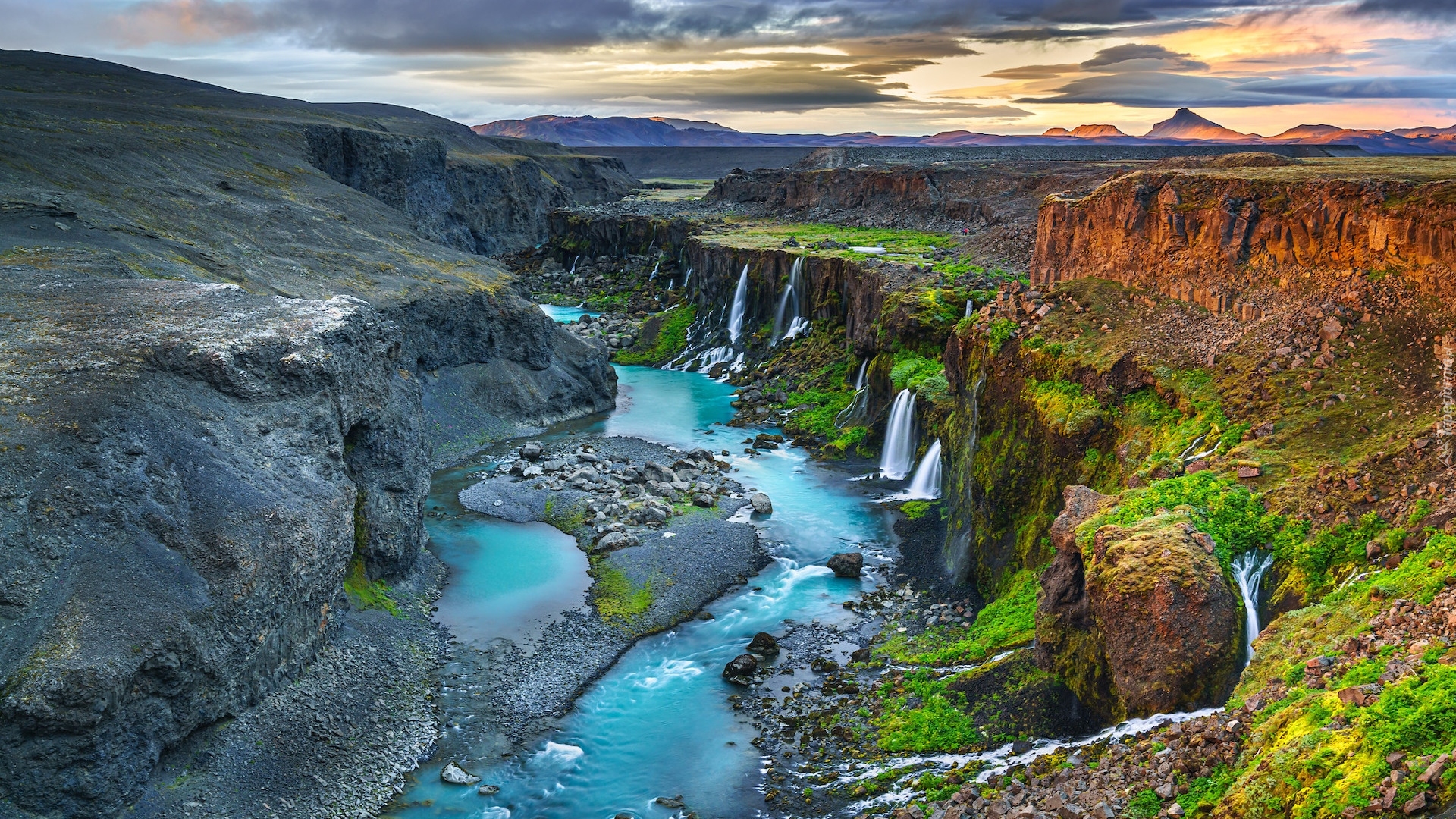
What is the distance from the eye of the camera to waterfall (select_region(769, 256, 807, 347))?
2657 inches

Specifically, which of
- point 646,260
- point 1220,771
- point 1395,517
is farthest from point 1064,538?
point 646,260

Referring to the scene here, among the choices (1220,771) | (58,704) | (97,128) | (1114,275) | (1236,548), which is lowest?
(58,704)

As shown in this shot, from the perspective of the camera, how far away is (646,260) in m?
96.5

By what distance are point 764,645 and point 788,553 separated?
778 cm

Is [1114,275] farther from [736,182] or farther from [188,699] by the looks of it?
[736,182]

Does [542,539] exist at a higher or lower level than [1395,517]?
lower

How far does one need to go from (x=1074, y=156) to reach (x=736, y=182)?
210 feet

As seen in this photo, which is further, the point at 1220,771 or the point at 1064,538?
the point at 1064,538

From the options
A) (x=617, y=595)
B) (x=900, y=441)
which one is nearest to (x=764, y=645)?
(x=617, y=595)

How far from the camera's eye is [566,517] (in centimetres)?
3888

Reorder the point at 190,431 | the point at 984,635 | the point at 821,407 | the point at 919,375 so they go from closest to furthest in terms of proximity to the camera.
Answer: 1. the point at 190,431
2. the point at 984,635
3. the point at 919,375
4. the point at 821,407

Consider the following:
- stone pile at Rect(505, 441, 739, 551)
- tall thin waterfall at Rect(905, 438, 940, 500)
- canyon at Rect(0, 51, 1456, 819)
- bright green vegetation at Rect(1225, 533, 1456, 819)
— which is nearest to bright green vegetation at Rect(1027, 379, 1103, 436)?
canyon at Rect(0, 51, 1456, 819)

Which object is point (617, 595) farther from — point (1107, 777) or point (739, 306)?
point (739, 306)

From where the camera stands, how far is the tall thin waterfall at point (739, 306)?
2837 inches
